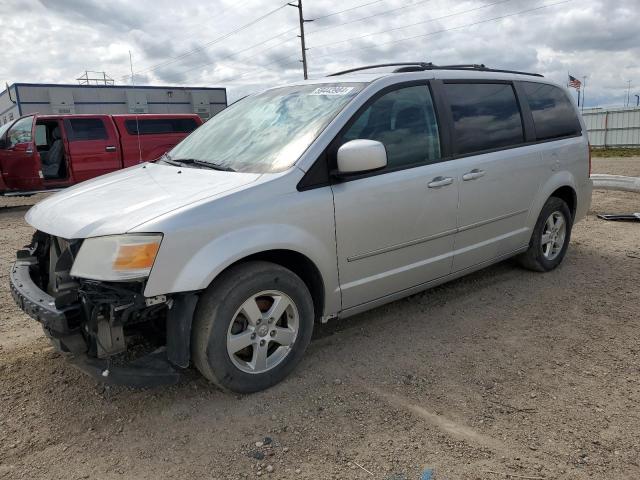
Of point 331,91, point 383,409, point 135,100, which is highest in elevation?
point 135,100

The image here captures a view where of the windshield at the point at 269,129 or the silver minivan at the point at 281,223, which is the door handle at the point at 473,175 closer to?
the silver minivan at the point at 281,223

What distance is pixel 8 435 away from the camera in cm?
263

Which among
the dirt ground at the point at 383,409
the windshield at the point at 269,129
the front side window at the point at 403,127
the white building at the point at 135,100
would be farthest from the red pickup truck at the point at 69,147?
the white building at the point at 135,100

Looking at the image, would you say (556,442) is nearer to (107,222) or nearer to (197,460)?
(197,460)

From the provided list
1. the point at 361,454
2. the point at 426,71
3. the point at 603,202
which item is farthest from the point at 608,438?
the point at 603,202

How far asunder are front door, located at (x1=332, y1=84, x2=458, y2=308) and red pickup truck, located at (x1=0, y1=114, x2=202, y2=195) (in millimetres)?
9291

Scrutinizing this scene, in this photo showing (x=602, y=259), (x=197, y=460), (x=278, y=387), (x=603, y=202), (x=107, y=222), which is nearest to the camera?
(x=197, y=460)

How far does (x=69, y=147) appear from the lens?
10805 millimetres

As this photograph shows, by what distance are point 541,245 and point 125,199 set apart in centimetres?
375

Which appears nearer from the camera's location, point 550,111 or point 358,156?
point 358,156

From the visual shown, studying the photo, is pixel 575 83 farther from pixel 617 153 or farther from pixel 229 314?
pixel 229 314

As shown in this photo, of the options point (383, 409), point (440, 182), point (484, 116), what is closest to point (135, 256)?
point (383, 409)

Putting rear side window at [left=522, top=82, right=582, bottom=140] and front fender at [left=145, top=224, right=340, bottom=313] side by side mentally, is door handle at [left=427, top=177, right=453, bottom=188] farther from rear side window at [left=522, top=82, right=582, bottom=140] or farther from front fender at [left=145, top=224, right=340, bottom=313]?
rear side window at [left=522, top=82, right=582, bottom=140]

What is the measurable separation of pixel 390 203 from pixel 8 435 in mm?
2515
